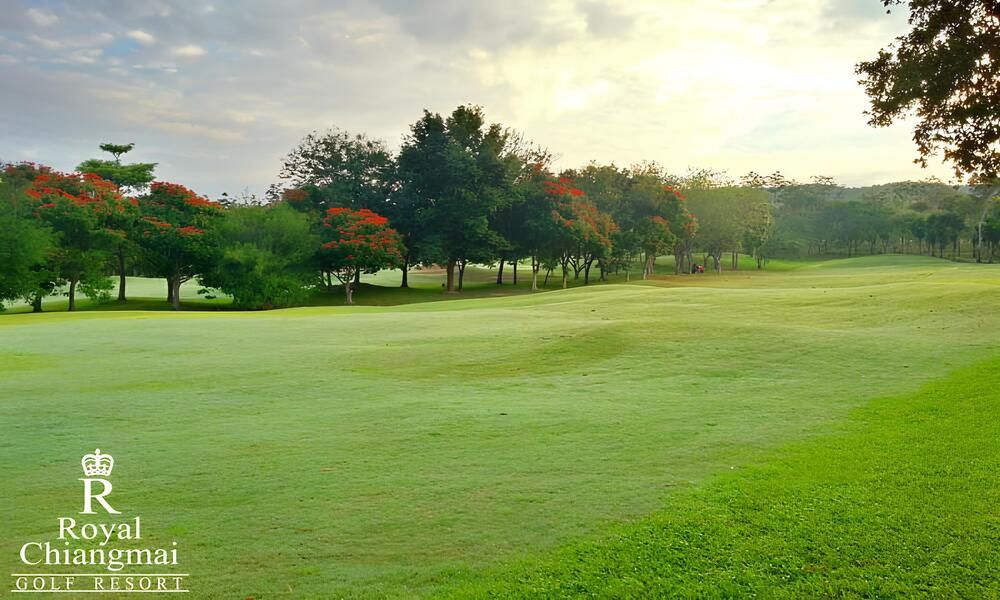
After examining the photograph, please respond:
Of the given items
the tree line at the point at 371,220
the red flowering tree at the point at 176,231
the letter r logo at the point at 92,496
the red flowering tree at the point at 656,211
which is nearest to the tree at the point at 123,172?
the tree line at the point at 371,220

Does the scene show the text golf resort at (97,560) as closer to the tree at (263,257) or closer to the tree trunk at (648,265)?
the tree at (263,257)

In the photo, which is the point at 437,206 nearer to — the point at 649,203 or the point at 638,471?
the point at 649,203

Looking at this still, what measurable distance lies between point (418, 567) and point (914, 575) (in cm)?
396

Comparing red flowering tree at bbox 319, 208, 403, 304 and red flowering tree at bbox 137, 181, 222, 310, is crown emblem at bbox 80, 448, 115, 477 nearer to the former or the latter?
red flowering tree at bbox 137, 181, 222, 310

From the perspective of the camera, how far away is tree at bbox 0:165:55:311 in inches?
1558

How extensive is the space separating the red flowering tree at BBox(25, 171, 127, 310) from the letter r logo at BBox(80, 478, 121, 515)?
43408 mm

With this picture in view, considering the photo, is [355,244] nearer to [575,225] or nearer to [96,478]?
[575,225]

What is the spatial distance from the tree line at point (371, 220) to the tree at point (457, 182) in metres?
0.14

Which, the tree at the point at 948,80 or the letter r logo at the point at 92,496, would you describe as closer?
the letter r logo at the point at 92,496

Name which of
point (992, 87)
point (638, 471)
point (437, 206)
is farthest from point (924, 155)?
point (437, 206)

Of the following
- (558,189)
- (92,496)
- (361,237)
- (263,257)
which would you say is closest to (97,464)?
(92,496)

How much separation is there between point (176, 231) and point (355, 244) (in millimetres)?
12777

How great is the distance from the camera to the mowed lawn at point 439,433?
19.2ft

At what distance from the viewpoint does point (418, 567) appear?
5.50 m
